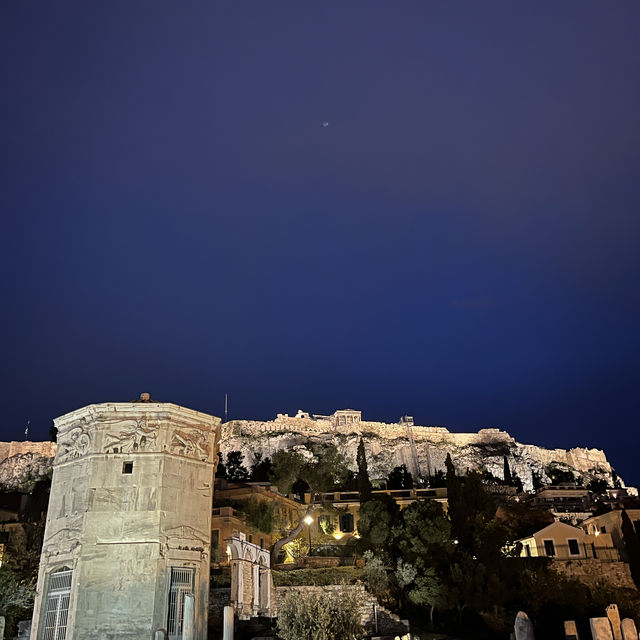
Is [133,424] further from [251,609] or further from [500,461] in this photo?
[500,461]

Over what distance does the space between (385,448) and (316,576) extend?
6853cm

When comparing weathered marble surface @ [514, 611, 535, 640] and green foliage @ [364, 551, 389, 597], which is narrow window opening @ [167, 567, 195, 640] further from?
green foliage @ [364, 551, 389, 597]

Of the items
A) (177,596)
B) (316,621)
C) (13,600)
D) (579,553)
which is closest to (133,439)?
(177,596)

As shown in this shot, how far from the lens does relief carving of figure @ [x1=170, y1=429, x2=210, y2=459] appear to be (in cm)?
1524

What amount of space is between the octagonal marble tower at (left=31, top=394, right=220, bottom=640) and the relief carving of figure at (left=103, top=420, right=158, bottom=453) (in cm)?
2

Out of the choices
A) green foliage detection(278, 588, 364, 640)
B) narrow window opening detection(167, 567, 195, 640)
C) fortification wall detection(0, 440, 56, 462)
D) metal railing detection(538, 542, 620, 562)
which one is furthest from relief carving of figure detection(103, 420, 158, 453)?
fortification wall detection(0, 440, 56, 462)

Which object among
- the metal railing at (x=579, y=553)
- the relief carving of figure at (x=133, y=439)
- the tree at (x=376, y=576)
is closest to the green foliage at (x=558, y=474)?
the metal railing at (x=579, y=553)

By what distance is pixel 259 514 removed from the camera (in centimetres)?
3556

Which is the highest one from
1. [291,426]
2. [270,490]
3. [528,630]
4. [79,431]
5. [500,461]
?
[291,426]

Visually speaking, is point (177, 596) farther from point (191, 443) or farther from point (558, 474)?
point (558, 474)

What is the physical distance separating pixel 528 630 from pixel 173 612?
768 cm

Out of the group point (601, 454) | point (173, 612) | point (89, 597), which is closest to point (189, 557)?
point (173, 612)

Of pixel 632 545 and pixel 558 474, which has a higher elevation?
pixel 558 474

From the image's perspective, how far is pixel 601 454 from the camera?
10138 cm
